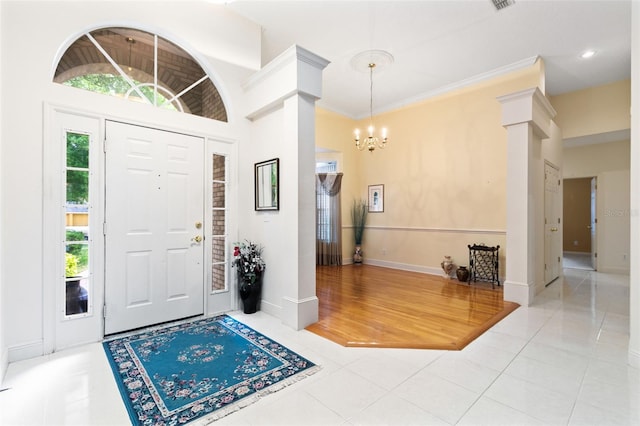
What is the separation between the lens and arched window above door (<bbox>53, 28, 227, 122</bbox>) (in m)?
2.79

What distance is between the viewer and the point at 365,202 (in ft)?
23.4

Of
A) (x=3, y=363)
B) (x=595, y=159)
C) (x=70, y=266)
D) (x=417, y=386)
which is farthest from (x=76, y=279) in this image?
(x=595, y=159)

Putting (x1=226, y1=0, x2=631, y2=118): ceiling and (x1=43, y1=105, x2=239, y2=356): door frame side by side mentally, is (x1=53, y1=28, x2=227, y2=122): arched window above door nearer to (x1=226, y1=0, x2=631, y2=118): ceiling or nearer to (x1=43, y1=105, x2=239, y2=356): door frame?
(x1=43, y1=105, x2=239, y2=356): door frame

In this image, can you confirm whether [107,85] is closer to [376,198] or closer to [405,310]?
[405,310]

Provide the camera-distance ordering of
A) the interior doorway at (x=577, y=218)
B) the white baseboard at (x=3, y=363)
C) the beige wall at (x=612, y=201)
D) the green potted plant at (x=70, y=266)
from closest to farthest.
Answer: the white baseboard at (x=3, y=363) < the green potted plant at (x=70, y=266) < the beige wall at (x=612, y=201) < the interior doorway at (x=577, y=218)

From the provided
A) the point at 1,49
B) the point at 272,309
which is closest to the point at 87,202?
the point at 1,49

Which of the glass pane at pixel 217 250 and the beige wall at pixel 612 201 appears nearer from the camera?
the glass pane at pixel 217 250

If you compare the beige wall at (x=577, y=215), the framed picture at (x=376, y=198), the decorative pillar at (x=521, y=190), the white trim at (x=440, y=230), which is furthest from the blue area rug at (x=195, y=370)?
the beige wall at (x=577, y=215)

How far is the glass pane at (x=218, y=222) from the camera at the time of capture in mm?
3555

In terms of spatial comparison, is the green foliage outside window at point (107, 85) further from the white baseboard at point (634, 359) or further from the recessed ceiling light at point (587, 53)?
the recessed ceiling light at point (587, 53)

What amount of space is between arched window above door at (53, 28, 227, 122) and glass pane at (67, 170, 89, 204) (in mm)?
791

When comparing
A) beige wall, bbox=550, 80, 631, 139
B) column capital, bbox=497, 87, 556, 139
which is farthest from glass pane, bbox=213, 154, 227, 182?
beige wall, bbox=550, 80, 631, 139

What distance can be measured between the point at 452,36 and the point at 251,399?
472 cm

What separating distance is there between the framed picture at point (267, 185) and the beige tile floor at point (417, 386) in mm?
1363
